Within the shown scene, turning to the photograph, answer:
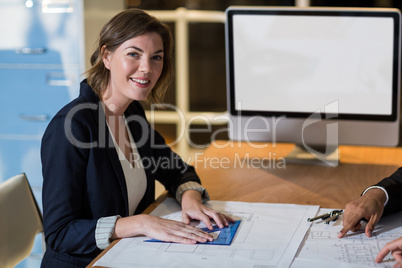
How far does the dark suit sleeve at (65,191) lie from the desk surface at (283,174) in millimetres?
245

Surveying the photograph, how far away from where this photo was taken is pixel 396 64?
2016 mm

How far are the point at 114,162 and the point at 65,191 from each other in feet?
0.62

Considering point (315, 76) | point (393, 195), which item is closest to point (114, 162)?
point (393, 195)

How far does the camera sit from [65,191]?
1.45 meters

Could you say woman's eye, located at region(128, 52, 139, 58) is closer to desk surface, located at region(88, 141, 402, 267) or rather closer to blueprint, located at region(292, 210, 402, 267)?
desk surface, located at region(88, 141, 402, 267)

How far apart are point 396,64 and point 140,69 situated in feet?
3.19

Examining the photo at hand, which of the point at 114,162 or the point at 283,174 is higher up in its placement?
the point at 114,162

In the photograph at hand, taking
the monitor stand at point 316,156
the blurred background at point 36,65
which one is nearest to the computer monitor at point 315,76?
the monitor stand at point 316,156

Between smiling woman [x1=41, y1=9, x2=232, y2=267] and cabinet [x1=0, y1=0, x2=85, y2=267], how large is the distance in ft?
3.99

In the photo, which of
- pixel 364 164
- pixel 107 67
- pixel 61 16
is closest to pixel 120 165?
pixel 107 67

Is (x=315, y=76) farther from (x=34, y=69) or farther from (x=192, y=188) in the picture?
(x=34, y=69)

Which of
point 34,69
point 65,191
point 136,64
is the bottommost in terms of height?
point 65,191

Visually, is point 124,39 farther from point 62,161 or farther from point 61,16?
point 61,16

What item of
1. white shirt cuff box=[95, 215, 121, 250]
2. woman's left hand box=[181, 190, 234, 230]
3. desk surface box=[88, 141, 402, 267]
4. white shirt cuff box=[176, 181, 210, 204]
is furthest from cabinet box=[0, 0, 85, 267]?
white shirt cuff box=[95, 215, 121, 250]
